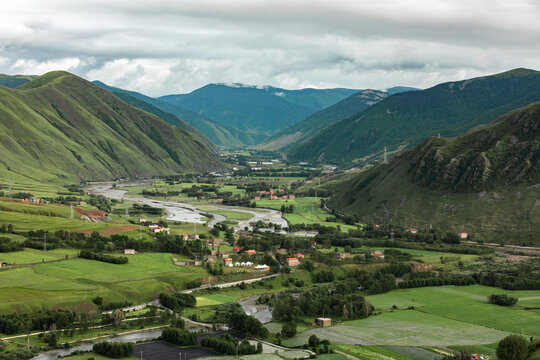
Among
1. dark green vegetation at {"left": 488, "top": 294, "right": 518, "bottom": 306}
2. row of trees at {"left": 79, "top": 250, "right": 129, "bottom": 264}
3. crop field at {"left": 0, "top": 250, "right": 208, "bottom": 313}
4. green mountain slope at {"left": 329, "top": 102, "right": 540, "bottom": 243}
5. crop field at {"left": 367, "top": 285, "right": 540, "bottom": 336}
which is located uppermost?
green mountain slope at {"left": 329, "top": 102, "right": 540, "bottom": 243}

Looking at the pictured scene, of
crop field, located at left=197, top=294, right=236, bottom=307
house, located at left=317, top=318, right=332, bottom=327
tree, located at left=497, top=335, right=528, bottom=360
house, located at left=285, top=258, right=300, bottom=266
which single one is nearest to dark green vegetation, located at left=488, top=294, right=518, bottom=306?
house, located at left=317, top=318, right=332, bottom=327

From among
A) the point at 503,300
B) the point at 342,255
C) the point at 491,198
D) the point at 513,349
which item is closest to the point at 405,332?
the point at 513,349

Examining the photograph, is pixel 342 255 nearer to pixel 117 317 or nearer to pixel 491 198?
pixel 491 198

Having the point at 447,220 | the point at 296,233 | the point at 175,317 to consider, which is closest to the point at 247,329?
the point at 175,317

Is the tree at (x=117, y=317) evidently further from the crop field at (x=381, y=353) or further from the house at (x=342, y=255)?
the house at (x=342, y=255)

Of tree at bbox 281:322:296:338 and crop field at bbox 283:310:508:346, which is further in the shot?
tree at bbox 281:322:296:338

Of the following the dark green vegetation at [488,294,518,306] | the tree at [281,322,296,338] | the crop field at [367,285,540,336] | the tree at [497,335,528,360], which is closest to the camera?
the tree at [497,335,528,360]

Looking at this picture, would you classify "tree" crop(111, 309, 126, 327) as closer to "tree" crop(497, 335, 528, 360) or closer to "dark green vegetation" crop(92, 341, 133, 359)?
"dark green vegetation" crop(92, 341, 133, 359)
